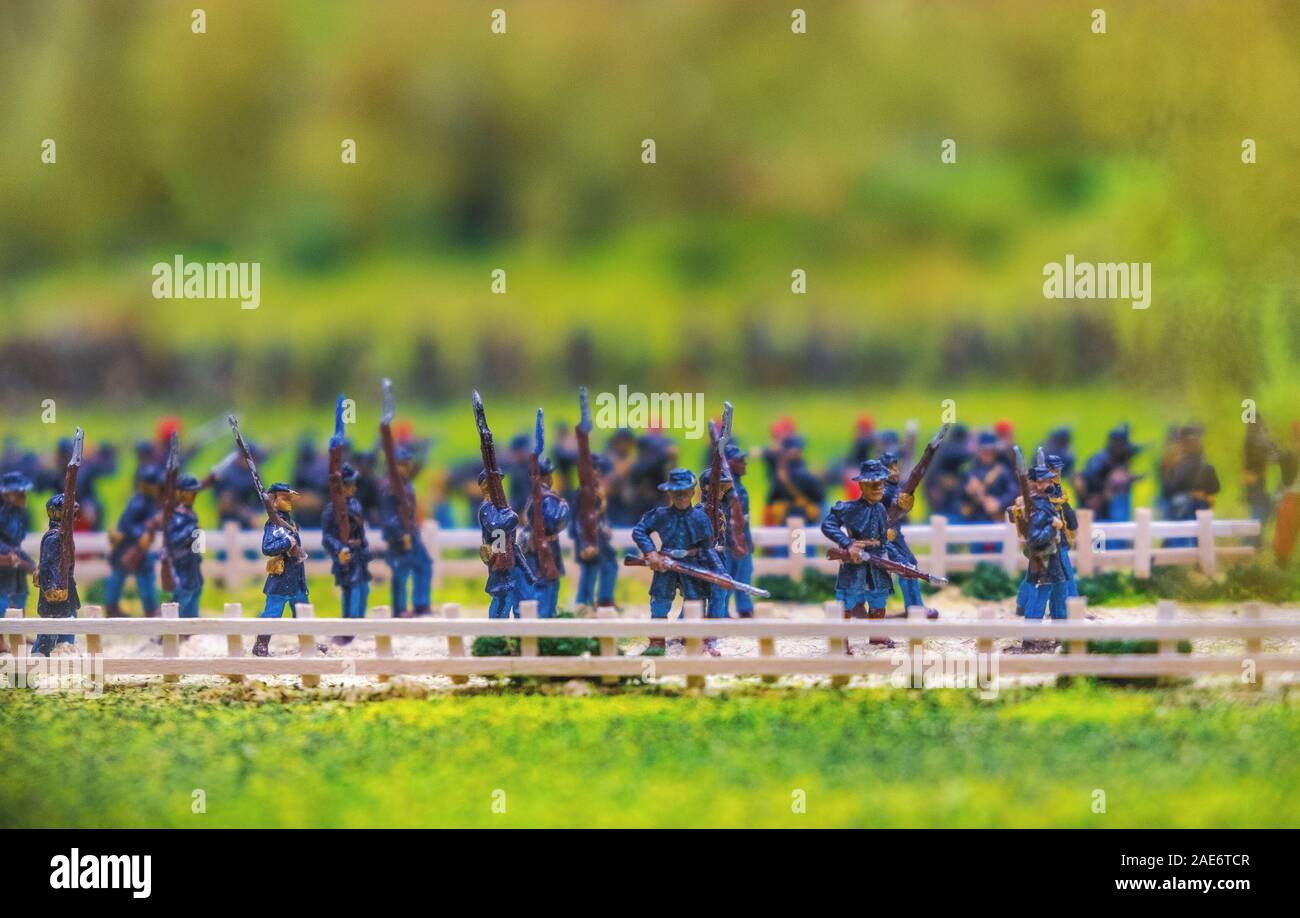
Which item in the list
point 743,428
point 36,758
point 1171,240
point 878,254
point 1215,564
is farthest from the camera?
point 878,254

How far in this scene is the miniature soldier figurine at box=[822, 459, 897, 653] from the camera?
40.4ft

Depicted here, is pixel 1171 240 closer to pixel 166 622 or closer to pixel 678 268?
pixel 166 622

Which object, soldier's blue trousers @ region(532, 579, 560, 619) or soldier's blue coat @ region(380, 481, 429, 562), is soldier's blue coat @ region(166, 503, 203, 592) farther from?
soldier's blue trousers @ region(532, 579, 560, 619)

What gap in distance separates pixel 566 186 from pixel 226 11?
6.54 m

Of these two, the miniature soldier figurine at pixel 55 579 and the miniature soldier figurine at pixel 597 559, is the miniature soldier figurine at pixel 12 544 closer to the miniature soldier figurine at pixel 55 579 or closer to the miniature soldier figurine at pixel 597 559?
the miniature soldier figurine at pixel 55 579

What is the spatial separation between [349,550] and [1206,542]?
6.96 metres

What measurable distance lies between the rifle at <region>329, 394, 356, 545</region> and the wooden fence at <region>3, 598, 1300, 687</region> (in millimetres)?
1418

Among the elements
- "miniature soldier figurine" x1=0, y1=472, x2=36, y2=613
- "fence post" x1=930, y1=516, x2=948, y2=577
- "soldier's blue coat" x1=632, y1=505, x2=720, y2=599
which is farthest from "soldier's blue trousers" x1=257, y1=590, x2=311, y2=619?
"fence post" x1=930, y1=516, x2=948, y2=577

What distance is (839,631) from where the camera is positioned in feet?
36.3

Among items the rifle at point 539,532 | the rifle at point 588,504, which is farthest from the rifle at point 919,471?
the rifle at point 539,532

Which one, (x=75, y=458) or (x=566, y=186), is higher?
(x=566, y=186)

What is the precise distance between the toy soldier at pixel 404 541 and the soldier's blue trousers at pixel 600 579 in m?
1.21

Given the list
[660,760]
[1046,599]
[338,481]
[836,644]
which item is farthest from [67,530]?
[1046,599]

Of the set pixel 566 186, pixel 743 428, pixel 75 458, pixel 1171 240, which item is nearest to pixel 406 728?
pixel 75 458
